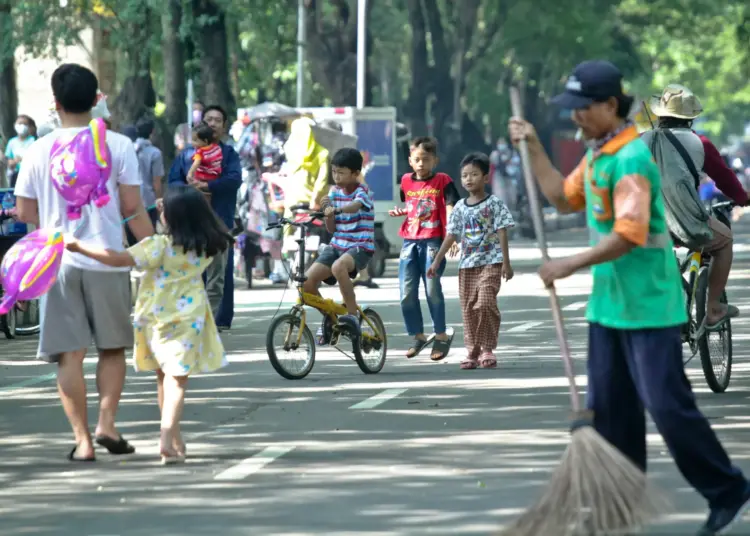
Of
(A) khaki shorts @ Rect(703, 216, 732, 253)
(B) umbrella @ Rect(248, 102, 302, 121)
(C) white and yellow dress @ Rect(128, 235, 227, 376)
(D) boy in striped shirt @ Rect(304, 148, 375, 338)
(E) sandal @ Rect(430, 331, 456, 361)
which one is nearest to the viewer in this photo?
(C) white and yellow dress @ Rect(128, 235, 227, 376)

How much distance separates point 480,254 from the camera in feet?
43.7

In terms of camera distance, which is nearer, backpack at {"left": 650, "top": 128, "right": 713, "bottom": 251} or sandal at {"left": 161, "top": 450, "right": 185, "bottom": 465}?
sandal at {"left": 161, "top": 450, "right": 185, "bottom": 465}

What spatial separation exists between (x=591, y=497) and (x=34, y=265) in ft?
10.6

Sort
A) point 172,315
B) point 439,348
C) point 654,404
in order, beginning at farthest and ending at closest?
point 439,348 < point 172,315 < point 654,404

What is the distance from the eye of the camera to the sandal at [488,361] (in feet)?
42.7

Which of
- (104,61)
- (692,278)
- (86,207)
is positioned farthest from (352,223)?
(104,61)

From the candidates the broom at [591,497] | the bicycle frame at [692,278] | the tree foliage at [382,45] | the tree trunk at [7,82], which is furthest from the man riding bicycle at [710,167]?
the tree trunk at [7,82]

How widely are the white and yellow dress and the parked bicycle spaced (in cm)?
351

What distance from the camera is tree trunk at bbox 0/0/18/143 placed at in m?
28.3

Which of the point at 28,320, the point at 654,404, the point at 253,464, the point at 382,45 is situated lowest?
the point at 28,320

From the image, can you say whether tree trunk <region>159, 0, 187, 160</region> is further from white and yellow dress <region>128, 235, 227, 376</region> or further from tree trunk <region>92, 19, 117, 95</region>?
white and yellow dress <region>128, 235, 227, 376</region>

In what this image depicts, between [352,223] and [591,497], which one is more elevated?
[352,223]

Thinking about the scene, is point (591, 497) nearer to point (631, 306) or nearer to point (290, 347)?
point (631, 306)

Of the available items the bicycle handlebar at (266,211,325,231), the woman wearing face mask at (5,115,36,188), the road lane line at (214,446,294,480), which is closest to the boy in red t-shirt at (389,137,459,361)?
the bicycle handlebar at (266,211,325,231)
